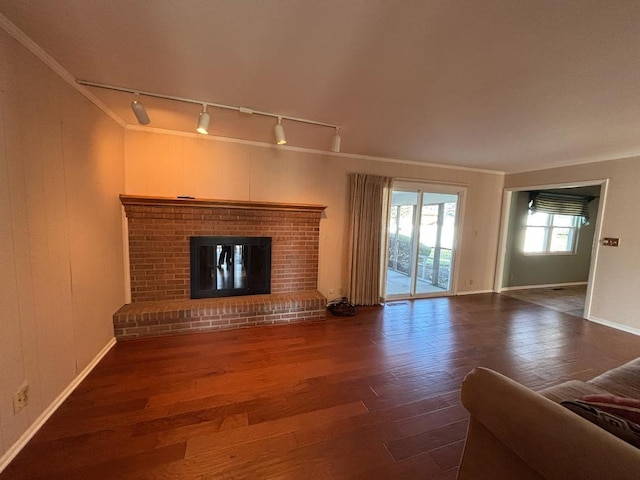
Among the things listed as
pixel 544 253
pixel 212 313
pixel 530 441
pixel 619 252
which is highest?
pixel 619 252

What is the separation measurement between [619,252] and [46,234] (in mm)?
6136

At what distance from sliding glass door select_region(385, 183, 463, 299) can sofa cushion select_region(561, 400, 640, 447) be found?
11.1ft

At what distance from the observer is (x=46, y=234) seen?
1688 millimetres

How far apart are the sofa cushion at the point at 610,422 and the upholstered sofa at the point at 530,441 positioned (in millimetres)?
73

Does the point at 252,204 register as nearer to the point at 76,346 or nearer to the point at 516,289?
the point at 76,346

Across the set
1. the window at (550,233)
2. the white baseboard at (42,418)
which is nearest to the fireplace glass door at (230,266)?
the white baseboard at (42,418)

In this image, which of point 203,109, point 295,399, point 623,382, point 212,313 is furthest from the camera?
point 212,313

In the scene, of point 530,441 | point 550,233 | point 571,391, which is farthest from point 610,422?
point 550,233

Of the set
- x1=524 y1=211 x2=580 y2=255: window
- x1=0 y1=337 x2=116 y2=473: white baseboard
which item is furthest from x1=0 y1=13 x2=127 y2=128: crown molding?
x1=524 y1=211 x2=580 y2=255: window

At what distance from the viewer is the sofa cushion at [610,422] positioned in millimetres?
778

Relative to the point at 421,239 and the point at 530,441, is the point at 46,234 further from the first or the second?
the point at 421,239

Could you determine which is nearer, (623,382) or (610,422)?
(610,422)

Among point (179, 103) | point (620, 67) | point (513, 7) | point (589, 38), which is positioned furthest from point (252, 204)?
point (620, 67)

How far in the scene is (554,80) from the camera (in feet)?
5.79
